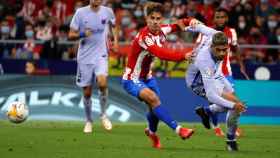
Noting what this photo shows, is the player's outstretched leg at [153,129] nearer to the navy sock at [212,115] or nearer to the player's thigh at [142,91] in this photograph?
the player's thigh at [142,91]

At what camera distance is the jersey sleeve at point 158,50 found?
1237 centimetres

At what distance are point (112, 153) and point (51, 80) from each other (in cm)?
981

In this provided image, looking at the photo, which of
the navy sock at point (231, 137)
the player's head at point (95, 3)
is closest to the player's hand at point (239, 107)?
the navy sock at point (231, 137)

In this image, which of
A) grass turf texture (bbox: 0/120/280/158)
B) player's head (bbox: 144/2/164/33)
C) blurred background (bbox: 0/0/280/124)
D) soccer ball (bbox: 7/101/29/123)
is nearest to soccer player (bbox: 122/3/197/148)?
player's head (bbox: 144/2/164/33)

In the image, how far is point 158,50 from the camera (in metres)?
13.3

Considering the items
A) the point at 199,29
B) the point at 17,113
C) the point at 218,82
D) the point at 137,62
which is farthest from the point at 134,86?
the point at 17,113

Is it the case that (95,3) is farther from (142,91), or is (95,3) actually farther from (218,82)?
(218,82)

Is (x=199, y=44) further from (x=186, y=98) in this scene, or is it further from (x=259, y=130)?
(x=186, y=98)

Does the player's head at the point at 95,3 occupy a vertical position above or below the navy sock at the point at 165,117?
above

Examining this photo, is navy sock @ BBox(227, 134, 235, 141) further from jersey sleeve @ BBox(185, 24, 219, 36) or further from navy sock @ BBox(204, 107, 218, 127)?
navy sock @ BBox(204, 107, 218, 127)

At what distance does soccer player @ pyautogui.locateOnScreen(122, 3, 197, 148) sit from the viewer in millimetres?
13461

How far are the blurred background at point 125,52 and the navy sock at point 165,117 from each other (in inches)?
328

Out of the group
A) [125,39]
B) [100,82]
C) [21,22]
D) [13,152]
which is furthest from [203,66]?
[21,22]

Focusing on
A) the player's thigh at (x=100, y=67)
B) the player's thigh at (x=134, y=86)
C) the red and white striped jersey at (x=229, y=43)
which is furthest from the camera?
the player's thigh at (x=100, y=67)
